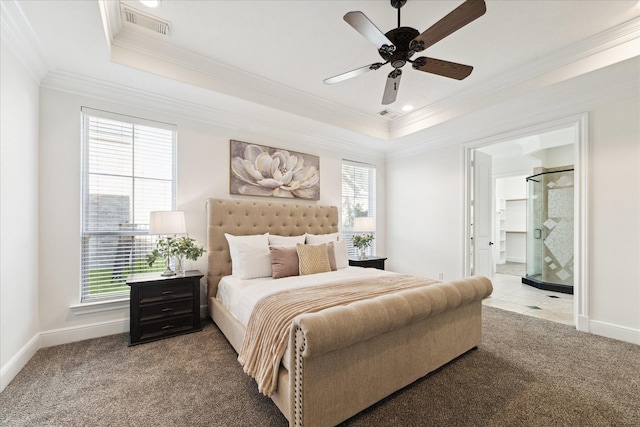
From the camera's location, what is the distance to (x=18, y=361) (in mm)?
2121

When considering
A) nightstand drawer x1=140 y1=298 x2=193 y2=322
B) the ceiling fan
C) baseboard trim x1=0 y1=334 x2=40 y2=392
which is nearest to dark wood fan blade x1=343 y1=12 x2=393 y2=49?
the ceiling fan

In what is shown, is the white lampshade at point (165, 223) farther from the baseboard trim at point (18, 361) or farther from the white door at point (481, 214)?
the white door at point (481, 214)

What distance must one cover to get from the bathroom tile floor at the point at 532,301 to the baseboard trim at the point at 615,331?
336 millimetres

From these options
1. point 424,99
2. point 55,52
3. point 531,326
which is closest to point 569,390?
point 531,326

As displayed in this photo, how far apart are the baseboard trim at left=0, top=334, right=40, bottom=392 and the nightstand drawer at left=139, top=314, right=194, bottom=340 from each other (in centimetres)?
80

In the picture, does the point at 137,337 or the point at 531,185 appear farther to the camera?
the point at 531,185

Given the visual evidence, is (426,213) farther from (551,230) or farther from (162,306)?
(162,306)

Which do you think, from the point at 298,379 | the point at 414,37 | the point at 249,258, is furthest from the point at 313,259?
the point at 414,37

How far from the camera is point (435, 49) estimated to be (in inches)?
106

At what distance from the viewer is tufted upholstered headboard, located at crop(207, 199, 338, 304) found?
3.27 meters

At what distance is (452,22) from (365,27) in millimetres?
569

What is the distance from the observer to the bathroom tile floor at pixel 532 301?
3562mm

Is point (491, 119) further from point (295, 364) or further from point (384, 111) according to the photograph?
point (295, 364)

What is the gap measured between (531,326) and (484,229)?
66.4 inches
